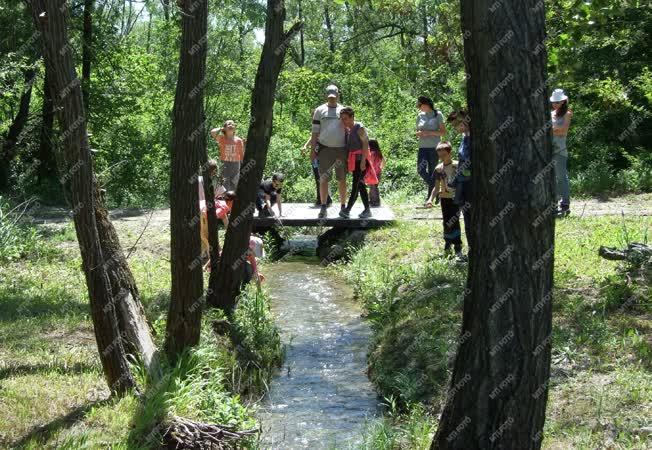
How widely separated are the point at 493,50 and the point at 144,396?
3.67 meters

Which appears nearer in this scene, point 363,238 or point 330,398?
point 330,398

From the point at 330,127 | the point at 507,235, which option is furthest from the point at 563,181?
the point at 507,235

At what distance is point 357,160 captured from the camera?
1377 centimetres

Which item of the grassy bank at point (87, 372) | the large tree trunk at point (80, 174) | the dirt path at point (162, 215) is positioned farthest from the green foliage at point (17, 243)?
the large tree trunk at point (80, 174)

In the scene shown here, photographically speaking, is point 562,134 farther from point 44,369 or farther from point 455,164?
point 44,369

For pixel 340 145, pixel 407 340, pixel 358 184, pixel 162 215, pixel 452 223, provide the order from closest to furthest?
pixel 407 340
pixel 452 223
pixel 340 145
pixel 358 184
pixel 162 215

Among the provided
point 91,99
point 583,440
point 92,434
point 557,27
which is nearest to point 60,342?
point 92,434

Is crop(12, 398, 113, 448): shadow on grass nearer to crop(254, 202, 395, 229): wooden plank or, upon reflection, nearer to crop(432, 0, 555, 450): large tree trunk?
crop(432, 0, 555, 450): large tree trunk

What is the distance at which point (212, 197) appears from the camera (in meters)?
9.43

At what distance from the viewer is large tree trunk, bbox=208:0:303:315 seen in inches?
356

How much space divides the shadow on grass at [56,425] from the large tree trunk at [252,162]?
131 inches

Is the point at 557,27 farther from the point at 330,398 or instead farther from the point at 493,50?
the point at 493,50

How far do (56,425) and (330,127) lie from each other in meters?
9.01

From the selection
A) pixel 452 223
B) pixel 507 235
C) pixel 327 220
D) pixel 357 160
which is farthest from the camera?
pixel 327 220
